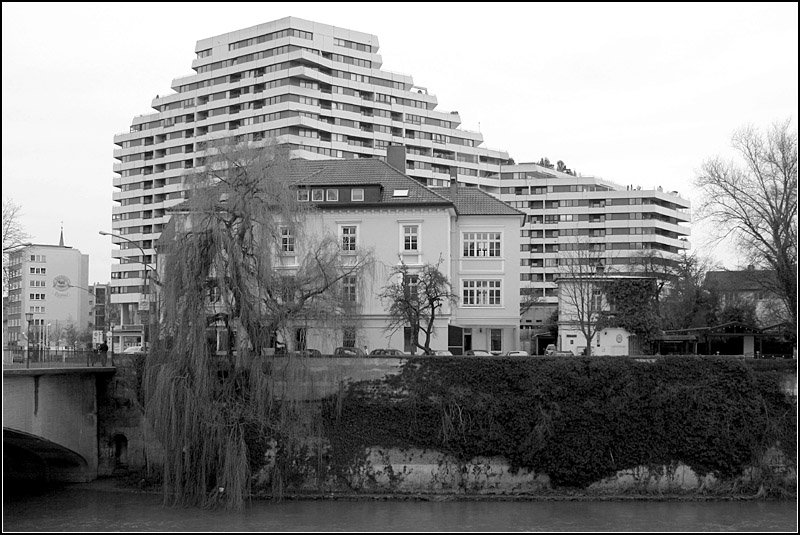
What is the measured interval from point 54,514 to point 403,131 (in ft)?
223

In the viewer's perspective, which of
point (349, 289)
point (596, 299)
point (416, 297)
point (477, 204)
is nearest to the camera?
point (349, 289)

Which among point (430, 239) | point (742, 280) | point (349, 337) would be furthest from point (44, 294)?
point (742, 280)

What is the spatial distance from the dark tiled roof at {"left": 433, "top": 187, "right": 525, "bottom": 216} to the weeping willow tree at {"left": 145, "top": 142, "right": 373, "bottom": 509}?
1893 centimetres

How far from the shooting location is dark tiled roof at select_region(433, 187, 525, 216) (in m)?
48.1

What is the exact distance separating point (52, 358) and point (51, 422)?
3105 mm

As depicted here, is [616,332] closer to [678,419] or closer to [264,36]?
[678,419]

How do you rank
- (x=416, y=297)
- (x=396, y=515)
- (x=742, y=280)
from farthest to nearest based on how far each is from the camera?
(x=742, y=280) < (x=416, y=297) < (x=396, y=515)

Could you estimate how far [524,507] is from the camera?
1192 inches

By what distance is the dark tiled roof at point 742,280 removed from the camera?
40.0 meters

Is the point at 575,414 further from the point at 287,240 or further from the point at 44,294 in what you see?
the point at 44,294

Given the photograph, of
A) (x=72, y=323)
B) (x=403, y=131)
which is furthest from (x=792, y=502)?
(x=72, y=323)

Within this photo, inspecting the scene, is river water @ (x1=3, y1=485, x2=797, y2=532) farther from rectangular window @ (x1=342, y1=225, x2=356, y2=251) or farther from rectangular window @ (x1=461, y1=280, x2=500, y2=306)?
rectangular window @ (x1=461, y1=280, x2=500, y2=306)

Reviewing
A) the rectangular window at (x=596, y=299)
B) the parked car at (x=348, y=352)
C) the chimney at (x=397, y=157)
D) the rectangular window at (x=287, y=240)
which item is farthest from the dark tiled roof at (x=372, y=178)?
the rectangular window at (x=287, y=240)

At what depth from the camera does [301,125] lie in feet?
270
